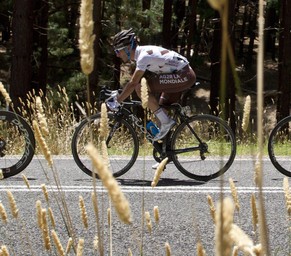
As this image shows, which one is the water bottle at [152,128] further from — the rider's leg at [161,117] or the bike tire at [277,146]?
the bike tire at [277,146]

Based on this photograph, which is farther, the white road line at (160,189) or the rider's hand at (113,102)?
the rider's hand at (113,102)

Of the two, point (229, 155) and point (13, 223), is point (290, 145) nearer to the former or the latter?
point (229, 155)

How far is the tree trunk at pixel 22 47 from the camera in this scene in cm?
1889

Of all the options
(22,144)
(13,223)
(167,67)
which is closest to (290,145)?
(167,67)

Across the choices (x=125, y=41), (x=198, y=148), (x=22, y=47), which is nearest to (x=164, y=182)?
(x=198, y=148)

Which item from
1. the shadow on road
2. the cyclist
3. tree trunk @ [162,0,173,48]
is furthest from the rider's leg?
tree trunk @ [162,0,173,48]

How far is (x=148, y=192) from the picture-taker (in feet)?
24.6

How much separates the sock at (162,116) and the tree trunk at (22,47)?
10427 millimetres

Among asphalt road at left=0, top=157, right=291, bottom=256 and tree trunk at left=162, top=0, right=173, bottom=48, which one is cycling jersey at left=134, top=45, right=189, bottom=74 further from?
tree trunk at left=162, top=0, right=173, bottom=48

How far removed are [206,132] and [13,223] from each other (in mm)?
4202

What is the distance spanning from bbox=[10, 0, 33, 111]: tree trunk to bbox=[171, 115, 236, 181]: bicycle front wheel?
1008 cm

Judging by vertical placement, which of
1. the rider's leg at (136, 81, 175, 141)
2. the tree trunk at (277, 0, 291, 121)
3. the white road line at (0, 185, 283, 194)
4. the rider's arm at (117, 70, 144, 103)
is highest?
the rider's arm at (117, 70, 144, 103)

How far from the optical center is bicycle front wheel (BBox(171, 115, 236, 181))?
916cm

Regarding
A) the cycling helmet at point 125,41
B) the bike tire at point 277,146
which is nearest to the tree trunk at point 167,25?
the bike tire at point 277,146
